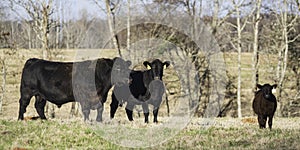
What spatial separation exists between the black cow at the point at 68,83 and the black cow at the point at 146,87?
4.23ft

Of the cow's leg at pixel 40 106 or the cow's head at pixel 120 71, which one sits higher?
the cow's head at pixel 120 71

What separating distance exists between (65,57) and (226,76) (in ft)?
54.7

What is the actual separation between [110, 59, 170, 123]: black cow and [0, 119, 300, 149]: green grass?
9.07 feet

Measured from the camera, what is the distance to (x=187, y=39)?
3319 cm

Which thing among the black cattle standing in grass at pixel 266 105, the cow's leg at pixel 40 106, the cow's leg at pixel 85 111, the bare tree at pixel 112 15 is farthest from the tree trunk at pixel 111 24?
the black cattle standing in grass at pixel 266 105

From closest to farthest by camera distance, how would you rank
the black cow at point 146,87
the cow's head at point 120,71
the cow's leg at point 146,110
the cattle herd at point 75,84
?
the cattle herd at point 75,84 < the cow's head at point 120,71 < the cow's leg at point 146,110 < the black cow at point 146,87

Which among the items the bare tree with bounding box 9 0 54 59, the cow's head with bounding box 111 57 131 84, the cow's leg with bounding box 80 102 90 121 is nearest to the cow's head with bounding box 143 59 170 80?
the cow's head with bounding box 111 57 131 84

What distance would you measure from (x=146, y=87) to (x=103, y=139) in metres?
4.70

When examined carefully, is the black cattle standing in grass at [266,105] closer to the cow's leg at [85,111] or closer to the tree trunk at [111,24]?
the cow's leg at [85,111]

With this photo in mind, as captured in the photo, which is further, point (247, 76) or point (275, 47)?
point (247, 76)

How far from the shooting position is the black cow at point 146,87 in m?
14.0

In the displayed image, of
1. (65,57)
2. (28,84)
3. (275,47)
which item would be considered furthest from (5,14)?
(28,84)

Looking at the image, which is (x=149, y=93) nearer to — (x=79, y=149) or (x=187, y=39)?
(x=79, y=149)

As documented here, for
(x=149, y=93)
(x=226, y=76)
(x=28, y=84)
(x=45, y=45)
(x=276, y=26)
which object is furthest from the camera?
(x=226, y=76)
